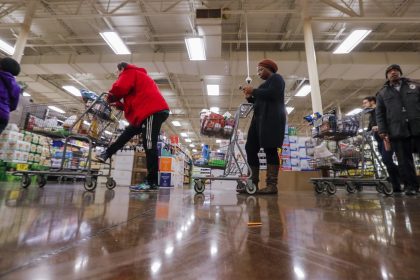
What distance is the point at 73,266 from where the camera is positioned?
442 millimetres

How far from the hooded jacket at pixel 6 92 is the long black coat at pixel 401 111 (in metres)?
4.28

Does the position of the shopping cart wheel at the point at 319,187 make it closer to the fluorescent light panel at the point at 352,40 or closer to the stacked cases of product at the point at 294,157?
the stacked cases of product at the point at 294,157

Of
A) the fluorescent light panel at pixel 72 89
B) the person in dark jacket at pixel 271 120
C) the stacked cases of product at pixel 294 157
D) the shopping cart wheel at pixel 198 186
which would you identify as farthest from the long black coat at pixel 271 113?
the fluorescent light panel at pixel 72 89

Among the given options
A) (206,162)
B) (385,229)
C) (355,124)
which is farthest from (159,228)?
(355,124)

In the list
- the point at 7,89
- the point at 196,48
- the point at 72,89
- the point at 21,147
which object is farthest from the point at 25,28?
the point at 7,89

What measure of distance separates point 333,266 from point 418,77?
10272mm

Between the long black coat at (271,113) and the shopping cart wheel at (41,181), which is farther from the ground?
the long black coat at (271,113)

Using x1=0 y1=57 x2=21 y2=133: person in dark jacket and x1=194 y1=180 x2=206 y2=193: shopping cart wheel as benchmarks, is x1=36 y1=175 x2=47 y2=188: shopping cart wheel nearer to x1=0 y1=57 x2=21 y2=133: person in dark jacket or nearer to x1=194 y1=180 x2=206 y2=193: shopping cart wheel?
x1=0 y1=57 x2=21 y2=133: person in dark jacket

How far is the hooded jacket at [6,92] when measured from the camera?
2.47 m

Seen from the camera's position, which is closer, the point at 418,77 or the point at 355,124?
the point at 355,124

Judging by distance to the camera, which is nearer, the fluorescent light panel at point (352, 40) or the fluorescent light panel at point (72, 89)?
the fluorescent light panel at point (352, 40)

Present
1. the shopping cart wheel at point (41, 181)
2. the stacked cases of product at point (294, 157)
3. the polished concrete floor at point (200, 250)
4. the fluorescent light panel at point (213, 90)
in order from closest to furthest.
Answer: the polished concrete floor at point (200, 250), the shopping cart wheel at point (41, 181), the stacked cases of product at point (294, 157), the fluorescent light panel at point (213, 90)

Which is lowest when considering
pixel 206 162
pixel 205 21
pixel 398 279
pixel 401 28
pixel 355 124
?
pixel 398 279

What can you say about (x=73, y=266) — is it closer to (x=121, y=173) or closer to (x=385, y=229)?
(x=385, y=229)
